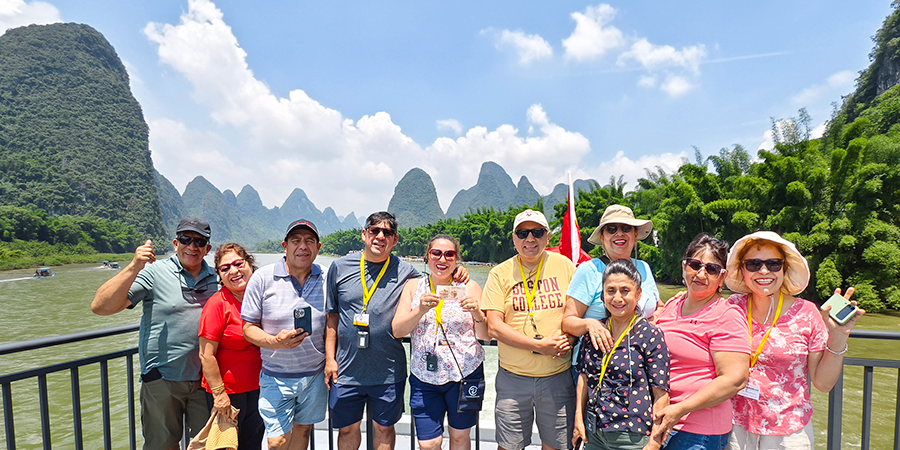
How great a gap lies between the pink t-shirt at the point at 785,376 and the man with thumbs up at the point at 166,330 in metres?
3.32

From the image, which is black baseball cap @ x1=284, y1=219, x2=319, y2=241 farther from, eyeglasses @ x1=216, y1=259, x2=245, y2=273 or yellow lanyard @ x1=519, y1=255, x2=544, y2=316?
yellow lanyard @ x1=519, y1=255, x2=544, y2=316

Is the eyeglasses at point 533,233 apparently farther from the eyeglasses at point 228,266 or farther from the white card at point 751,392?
the eyeglasses at point 228,266

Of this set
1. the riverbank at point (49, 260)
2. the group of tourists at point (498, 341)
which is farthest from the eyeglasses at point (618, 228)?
the riverbank at point (49, 260)

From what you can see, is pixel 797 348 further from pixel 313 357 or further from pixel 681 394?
pixel 313 357

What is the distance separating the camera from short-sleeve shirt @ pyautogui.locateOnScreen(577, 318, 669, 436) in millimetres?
2084

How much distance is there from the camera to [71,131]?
93.9 metres

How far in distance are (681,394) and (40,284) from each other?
53.8 m

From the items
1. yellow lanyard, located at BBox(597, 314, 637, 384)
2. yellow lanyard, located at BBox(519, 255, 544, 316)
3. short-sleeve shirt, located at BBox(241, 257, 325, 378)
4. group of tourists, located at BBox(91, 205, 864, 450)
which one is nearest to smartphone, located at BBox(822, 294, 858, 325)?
group of tourists, located at BBox(91, 205, 864, 450)

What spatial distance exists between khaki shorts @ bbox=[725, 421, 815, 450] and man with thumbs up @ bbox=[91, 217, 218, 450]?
3.23m

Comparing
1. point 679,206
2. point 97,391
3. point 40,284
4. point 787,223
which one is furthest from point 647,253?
point 40,284

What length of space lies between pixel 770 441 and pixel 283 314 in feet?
9.22

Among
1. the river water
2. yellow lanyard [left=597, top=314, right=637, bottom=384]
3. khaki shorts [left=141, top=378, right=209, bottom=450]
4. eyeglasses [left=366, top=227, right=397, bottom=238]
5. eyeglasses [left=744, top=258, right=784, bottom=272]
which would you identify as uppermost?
eyeglasses [left=366, top=227, right=397, bottom=238]

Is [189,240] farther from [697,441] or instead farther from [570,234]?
[570,234]

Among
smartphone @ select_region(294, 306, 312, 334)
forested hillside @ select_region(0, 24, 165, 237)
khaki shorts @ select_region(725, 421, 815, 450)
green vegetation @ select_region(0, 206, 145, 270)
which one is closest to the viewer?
khaki shorts @ select_region(725, 421, 815, 450)
